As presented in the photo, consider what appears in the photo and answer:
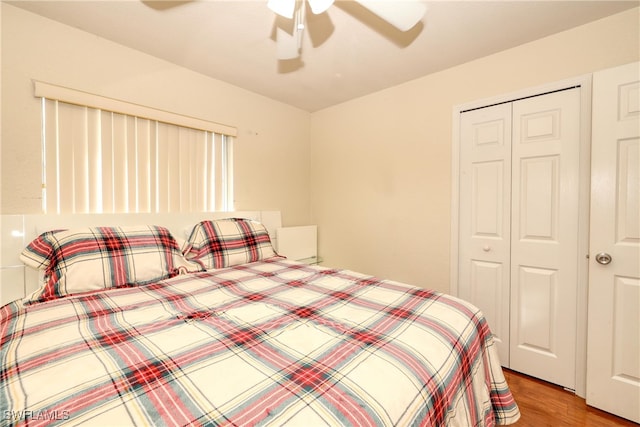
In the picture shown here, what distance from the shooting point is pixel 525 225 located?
1933mm

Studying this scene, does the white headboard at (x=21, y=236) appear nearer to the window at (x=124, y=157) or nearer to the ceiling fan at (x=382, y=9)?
the window at (x=124, y=157)

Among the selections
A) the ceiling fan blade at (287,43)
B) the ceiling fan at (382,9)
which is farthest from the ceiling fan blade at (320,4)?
the ceiling fan blade at (287,43)

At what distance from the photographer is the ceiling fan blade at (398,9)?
1.24m

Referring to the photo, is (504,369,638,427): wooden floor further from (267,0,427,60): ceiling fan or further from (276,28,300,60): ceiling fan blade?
(276,28,300,60): ceiling fan blade

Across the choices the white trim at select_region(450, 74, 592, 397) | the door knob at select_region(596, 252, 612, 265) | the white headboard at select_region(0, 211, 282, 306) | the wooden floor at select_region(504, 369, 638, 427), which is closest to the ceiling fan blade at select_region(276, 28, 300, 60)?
the white headboard at select_region(0, 211, 282, 306)

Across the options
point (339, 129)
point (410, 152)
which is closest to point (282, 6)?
point (410, 152)

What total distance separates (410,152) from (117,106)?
2.36m

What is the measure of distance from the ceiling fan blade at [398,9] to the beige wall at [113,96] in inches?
65.8

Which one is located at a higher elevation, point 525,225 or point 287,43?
point 287,43

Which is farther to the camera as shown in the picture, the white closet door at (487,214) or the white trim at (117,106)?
the white closet door at (487,214)

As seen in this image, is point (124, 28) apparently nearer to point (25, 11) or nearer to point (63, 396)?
point (25, 11)

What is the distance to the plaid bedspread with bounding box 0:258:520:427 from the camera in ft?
1.98

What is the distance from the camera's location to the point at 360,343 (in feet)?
2.94

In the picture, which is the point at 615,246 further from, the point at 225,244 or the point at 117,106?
the point at 117,106
